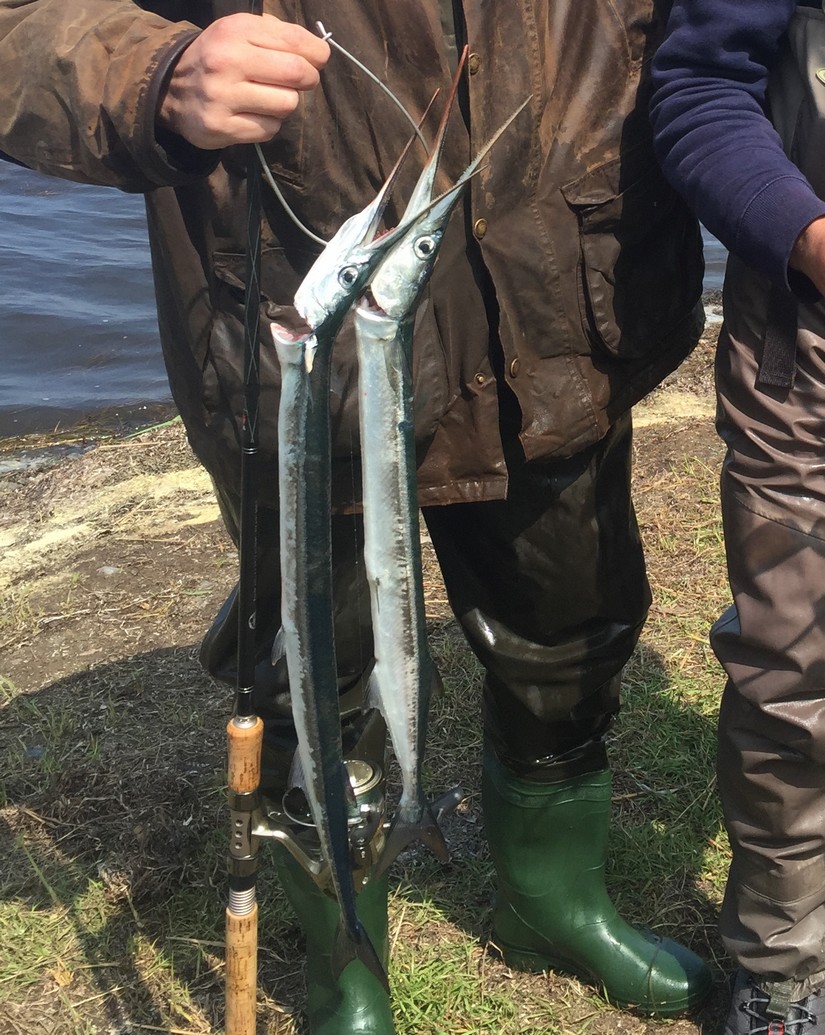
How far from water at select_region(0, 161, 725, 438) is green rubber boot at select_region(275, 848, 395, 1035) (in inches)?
236

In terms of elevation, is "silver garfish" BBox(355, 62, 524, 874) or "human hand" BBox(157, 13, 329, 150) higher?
"human hand" BBox(157, 13, 329, 150)

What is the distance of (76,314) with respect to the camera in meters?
10.2

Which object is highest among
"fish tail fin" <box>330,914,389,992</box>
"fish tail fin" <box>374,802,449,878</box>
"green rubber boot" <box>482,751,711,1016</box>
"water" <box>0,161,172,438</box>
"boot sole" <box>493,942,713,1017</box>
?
"fish tail fin" <box>374,802,449,878</box>

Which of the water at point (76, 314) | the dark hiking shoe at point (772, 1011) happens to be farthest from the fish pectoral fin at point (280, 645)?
the water at point (76, 314)

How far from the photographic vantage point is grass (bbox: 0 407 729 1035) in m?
2.89

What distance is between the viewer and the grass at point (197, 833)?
9.47ft

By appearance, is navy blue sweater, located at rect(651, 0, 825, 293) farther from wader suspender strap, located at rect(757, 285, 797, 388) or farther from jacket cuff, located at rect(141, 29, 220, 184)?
jacket cuff, located at rect(141, 29, 220, 184)

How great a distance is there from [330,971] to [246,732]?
0.86 m

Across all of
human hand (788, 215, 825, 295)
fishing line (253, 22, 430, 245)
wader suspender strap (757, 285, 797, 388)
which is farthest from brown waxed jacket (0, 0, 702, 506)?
human hand (788, 215, 825, 295)

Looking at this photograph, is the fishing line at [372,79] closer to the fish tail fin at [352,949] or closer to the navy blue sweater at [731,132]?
the navy blue sweater at [731,132]

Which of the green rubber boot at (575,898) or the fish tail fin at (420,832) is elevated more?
the fish tail fin at (420,832)

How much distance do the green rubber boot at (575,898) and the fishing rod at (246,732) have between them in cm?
88

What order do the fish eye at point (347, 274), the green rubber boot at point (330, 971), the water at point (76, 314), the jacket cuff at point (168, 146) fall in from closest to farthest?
the fish eye at point (347, 274) → the jacket cuff at point (168, 146) → the green rubber boot at point (330, 971) → the water at point (76, 314)

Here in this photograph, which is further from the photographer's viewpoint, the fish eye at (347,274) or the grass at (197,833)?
the grass at (197,833)
